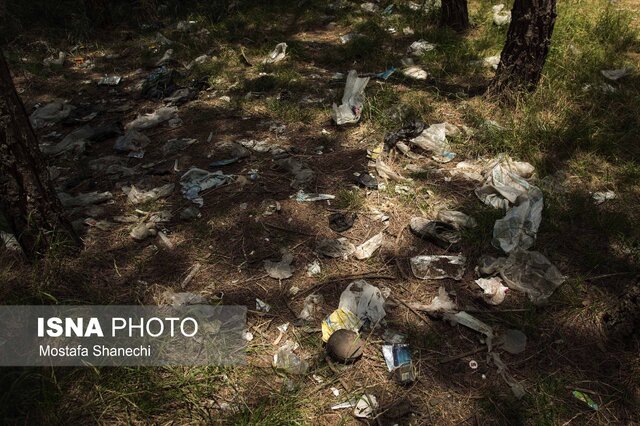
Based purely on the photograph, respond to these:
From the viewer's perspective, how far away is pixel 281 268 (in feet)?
8.04

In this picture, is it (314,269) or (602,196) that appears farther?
(602,196)

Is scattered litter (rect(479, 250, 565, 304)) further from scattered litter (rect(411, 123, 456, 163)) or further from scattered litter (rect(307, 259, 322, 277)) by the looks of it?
scattered litter (rect(411, 123, 456, 163))

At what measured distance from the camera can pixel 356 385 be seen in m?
1.92

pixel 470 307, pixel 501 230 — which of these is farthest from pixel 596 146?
pixel 470 307

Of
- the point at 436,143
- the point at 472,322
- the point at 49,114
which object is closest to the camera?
the point at 472,322

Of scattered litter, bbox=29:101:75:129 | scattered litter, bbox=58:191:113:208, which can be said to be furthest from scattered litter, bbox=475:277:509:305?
scattered litter, bbox=29:101:75:129

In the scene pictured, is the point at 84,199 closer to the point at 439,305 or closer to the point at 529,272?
the point at 439,305

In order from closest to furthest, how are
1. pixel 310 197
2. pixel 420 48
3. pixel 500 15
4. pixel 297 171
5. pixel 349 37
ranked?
pixel 310 197, pixel 297 171, pixel 420 48, pixel 500 15, pixel 349 37

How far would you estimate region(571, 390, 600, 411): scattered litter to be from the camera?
1788 mm

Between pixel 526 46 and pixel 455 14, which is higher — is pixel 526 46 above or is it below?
above

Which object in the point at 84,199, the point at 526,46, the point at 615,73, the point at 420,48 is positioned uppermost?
the point at 526,46

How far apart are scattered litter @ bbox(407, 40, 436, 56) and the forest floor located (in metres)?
0.13

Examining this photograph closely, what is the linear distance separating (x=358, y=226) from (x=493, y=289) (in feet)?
2.75

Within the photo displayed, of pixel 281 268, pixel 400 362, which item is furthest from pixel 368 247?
pixel 400 362
